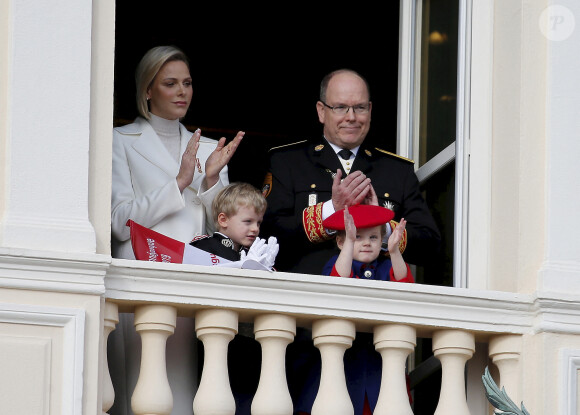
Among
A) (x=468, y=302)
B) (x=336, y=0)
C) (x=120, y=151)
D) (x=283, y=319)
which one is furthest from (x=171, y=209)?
(x=336, y=0)

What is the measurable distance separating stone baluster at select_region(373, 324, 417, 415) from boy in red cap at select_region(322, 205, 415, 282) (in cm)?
35

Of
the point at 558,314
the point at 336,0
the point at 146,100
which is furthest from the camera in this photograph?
the point at 336,0

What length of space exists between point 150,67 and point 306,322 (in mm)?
1555

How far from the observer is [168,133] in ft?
24.9

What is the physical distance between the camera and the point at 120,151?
24.1ft

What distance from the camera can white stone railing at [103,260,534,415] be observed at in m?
6.35

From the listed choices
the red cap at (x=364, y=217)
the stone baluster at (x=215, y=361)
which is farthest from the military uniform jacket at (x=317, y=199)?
the stone baluster at (x=215, y=361)

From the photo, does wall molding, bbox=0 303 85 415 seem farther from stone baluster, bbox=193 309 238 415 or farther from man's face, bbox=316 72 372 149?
man's face, bbox=316 72 372 149

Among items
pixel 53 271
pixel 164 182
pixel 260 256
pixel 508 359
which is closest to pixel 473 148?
pixel 508 359

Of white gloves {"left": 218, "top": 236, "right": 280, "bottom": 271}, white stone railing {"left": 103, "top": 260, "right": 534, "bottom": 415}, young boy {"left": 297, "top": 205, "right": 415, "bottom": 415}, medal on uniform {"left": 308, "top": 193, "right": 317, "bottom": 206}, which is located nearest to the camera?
white stone railing {"left": 103, "top": 260, "right": 534, "bottom": 415}

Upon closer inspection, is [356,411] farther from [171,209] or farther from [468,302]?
[171,209]

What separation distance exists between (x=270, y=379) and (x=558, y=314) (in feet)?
3.84

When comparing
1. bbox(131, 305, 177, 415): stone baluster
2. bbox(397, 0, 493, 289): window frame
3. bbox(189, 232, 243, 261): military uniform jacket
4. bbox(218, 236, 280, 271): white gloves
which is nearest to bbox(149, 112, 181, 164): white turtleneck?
bbox(189, 232, 243, 261): military uniform jacket

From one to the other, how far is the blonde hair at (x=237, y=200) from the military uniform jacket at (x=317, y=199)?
19 cm
